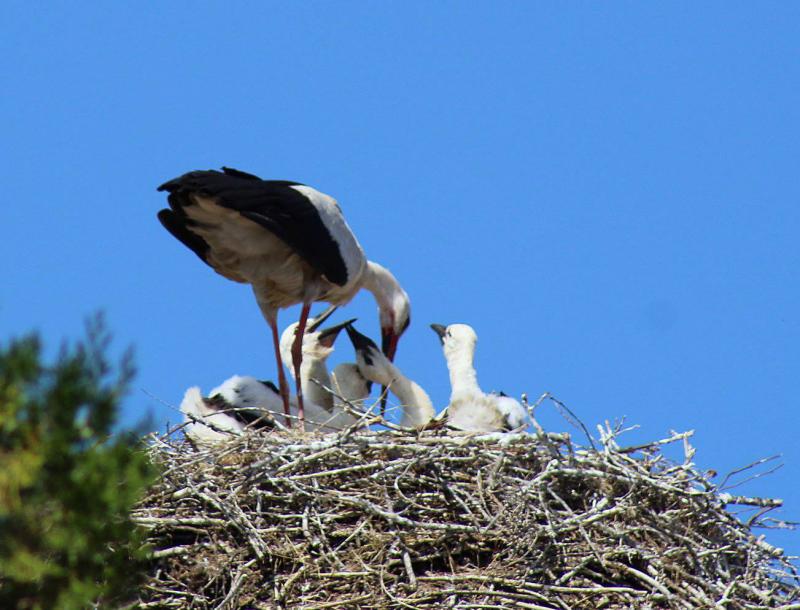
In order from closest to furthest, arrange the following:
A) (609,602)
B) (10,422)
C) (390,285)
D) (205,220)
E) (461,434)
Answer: (10,422) → (609,602) → (461,434) → (205,220) → (390,285)

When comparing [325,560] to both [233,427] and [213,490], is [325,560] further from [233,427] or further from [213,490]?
[233,427]

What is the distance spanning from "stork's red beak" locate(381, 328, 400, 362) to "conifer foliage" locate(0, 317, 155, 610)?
20.8 feet

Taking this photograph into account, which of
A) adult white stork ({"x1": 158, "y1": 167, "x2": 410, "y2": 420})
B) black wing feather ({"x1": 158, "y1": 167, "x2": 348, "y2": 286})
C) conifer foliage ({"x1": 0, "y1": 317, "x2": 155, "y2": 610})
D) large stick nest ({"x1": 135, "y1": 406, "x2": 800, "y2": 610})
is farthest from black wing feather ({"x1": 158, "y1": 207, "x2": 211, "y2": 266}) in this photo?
conifer foliage ({"x1": 0, "y1": 317, "x2": 155, "y2": 610})

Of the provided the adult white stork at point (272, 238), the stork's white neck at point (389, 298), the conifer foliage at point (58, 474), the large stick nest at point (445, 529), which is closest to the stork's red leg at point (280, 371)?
the adult white stork at point (272, 238)

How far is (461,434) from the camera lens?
7395 millimetres

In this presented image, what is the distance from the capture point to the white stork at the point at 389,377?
9562 millimetres

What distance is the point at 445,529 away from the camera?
267 inches

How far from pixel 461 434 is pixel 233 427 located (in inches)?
59.1

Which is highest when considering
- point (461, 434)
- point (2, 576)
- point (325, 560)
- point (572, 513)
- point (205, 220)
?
point (205, 220)

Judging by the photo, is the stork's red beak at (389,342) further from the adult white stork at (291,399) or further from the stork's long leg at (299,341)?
the stork's long leg at (299,341)

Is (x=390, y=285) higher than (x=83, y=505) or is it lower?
higher

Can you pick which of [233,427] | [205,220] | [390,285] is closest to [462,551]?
[233,427]

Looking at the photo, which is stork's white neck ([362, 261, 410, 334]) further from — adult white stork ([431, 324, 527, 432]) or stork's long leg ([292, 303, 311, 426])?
adult white stork ([431, 324, 527, 432])

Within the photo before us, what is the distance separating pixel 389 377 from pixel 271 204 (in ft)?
4.49
